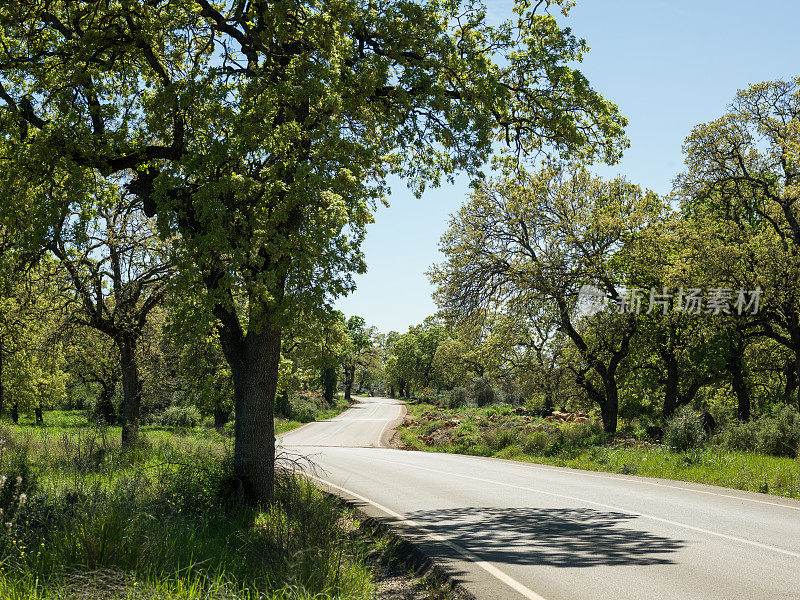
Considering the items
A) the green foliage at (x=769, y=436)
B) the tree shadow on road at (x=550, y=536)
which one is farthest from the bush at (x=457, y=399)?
the tree shadow on road at (x=550, y=536)

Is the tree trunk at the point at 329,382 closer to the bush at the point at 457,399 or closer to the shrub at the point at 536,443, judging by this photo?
the bush at the point at 457,399

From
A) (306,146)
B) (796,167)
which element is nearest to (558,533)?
(306,146)

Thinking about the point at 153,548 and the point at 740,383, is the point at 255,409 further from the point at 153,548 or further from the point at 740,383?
the point at 740,383

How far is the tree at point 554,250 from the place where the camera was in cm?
2267

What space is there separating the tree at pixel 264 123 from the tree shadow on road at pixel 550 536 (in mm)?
3226

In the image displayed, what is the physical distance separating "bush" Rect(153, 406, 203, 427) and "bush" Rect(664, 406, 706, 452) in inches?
1186

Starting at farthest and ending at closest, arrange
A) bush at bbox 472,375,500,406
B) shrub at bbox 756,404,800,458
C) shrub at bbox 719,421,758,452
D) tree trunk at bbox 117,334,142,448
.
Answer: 1. bush at bbox 472,375,500,406
2. tree trunk at bbox 117,334,142,448
3. shrub at bbox 719,421,758,452
4. shrub at bbox 756,404,800,458

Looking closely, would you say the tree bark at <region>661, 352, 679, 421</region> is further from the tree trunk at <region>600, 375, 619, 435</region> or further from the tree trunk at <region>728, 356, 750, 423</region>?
the tree trunk at <region>600, 375, 619, 435</region>

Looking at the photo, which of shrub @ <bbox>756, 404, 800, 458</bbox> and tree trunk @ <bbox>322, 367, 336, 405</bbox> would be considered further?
tree trunk @ <bbox>322, 367, 336, 405</bbox>

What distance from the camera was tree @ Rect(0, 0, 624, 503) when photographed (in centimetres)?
818

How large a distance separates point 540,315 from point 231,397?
15.4 meters

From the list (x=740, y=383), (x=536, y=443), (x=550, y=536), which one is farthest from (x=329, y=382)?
(x=550, y=536)

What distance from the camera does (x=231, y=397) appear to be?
96.2ft

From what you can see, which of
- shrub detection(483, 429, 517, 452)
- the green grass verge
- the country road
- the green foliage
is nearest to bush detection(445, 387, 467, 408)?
shrub detection(483, 429, 517, 452)
